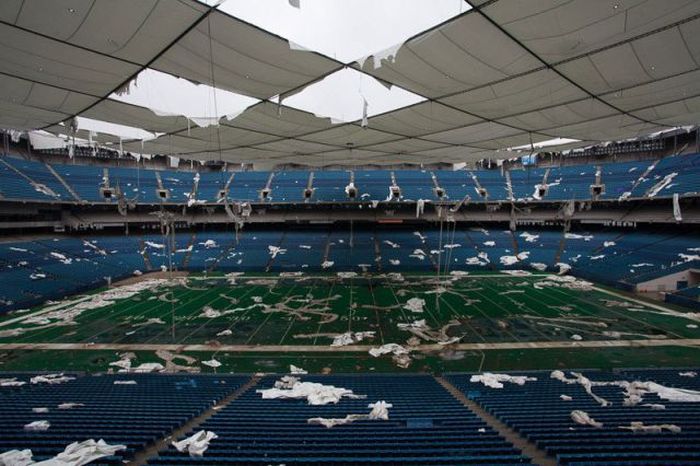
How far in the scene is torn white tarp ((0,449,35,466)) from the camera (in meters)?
5.33

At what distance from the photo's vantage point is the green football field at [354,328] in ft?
47.1

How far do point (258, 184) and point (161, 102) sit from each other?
102 ft

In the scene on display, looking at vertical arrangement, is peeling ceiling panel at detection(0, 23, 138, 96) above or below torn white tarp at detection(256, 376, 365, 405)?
above

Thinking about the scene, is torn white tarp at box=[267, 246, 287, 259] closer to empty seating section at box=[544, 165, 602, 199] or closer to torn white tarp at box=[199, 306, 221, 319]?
torn white tarp at box=[199, 306, 221, 319]

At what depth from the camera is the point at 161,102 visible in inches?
488

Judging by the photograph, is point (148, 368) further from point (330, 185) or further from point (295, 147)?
point (330, 185)

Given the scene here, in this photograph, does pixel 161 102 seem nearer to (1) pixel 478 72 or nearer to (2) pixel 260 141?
(2) pixel 260 141

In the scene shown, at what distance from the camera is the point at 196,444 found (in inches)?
239

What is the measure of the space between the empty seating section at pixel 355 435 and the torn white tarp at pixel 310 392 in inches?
9.5

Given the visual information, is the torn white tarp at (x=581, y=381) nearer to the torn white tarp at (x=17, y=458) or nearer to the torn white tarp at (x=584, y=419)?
the torn white tarp at (x=584, y=419)

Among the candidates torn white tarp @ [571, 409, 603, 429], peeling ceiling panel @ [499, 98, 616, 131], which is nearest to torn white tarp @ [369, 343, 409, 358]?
torn white tarp @ [571, 409, 603, 429]

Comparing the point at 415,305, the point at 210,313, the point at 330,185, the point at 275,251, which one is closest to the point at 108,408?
the point at 210,313

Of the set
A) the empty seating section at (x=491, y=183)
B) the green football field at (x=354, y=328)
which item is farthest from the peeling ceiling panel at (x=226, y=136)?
the empty seating section at (x=491, y=183)

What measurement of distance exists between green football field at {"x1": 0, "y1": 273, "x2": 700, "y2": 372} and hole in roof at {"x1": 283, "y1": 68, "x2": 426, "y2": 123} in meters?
10.2
